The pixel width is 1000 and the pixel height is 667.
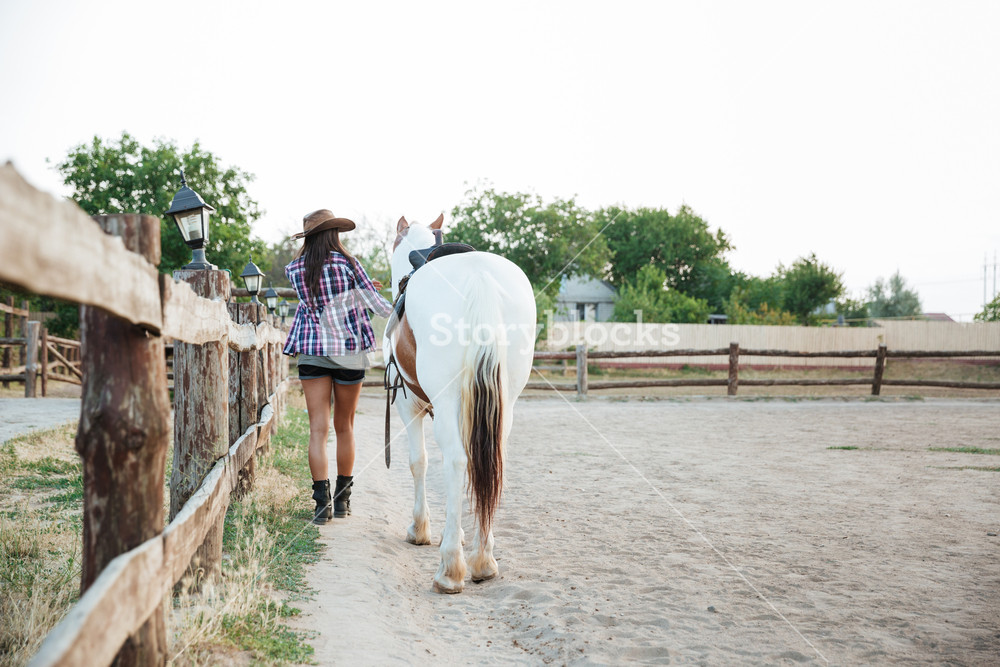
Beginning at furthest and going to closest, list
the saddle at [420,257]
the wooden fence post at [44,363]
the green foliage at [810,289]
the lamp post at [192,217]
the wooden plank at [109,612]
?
the green foliage at [810,289], the wooden fence post at [44,363], the saddle at [420,257], the lamp post at [192,217], the wooden plank at [109,612]

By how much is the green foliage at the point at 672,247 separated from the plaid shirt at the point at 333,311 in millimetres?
39049

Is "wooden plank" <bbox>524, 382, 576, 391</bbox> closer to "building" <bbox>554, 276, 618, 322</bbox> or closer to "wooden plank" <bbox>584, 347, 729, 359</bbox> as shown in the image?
"wooden plank" <bbox>584, 347, 729, 359</bbox>

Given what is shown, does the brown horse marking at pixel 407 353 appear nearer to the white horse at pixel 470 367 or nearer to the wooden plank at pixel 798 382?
the white horse at pixel 470 367

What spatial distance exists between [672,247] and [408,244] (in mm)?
39873

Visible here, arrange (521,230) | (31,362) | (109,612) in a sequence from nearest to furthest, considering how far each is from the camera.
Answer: (109,612), (31,362), (521,230)

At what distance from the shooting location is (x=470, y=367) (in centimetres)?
330

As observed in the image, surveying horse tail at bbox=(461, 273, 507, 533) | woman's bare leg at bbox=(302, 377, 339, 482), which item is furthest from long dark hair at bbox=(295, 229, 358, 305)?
horse tail at bbox=(461, 273, 507, 533)

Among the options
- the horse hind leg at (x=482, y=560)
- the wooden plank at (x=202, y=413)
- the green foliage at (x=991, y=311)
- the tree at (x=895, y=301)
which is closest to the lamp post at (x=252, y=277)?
the wooden plank at (x=202, y=413)

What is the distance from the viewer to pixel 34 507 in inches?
161

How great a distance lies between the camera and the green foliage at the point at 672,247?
42.2 meters

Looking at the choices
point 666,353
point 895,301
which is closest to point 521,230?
point 666,353

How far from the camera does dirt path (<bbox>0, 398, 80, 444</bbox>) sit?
24.7ft

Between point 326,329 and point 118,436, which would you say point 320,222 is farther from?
point 118,436

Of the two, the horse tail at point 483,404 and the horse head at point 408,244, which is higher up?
the horse head at point 408,244
